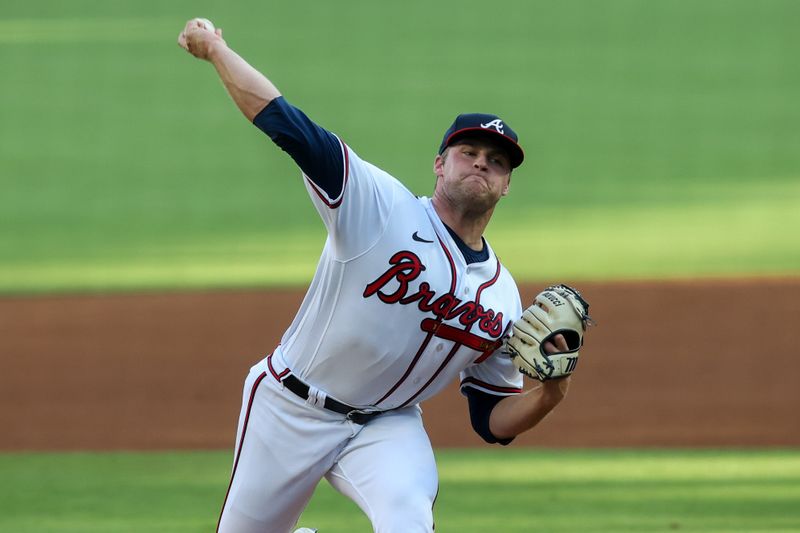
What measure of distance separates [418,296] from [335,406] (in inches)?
17.5

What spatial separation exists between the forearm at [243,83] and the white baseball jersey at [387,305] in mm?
315

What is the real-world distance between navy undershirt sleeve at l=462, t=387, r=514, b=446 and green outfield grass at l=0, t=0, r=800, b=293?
214 inches

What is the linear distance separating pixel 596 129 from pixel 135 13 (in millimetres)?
7129

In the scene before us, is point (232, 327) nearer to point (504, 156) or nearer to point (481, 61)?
point (504, 156)

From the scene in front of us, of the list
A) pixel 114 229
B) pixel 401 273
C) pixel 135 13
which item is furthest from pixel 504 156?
pixel 135 13

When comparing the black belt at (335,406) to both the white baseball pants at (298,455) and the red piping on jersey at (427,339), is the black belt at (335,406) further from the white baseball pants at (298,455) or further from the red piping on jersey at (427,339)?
the red piping on jersey at (427,339)

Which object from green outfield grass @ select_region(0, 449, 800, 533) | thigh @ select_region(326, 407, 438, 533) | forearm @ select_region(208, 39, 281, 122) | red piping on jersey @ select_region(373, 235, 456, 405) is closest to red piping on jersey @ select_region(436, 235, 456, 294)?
red piping on jersey @ select_region(373, 235, 456, 405)

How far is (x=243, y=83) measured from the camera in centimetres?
301

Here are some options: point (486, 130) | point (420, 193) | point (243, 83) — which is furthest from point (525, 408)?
point (420, 193)

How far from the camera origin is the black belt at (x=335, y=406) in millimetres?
3600

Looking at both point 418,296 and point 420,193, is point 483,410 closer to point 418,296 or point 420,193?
point 418,296

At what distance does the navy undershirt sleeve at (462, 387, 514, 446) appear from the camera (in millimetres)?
3840

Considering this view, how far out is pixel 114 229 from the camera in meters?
11.1

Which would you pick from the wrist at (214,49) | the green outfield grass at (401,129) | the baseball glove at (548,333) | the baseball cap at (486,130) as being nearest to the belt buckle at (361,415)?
the baseball glove at (548,333)
